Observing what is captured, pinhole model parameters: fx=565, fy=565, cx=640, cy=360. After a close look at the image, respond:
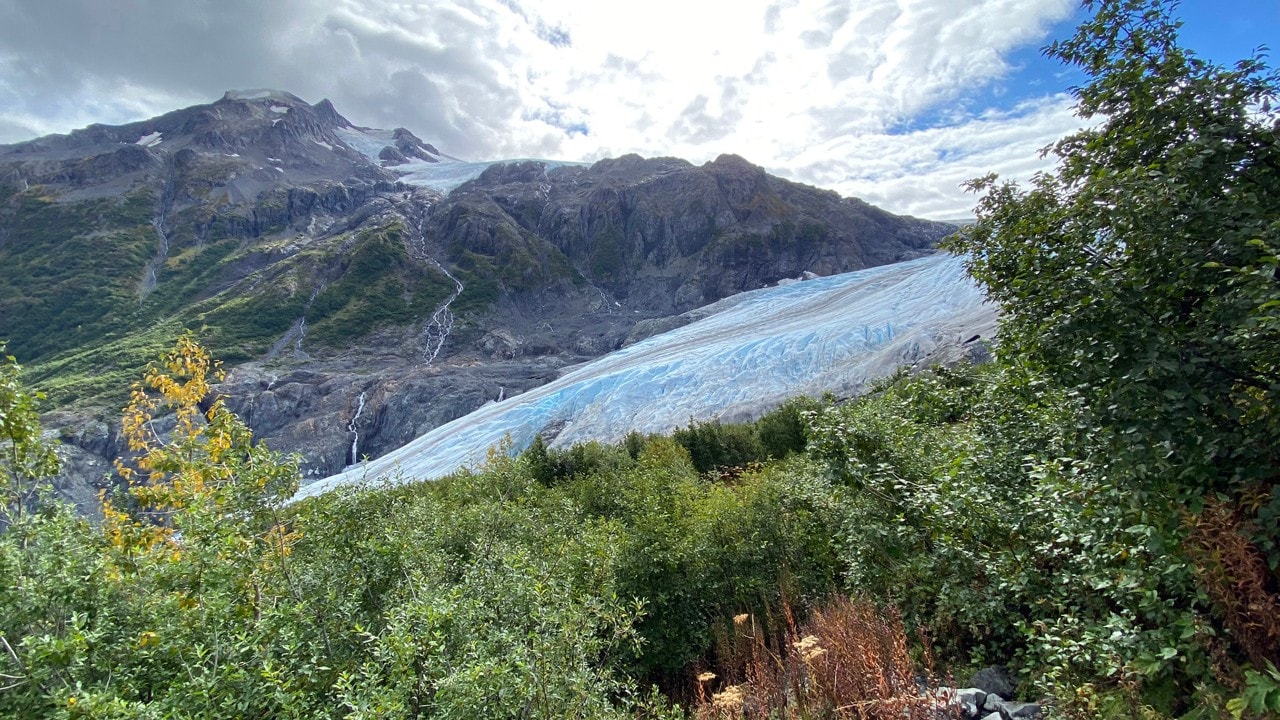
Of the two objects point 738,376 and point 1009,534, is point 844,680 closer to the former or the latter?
point 1009,534

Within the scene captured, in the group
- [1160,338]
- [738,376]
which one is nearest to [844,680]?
[1160,338]

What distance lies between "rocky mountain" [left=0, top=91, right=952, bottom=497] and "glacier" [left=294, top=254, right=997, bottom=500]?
905 inches

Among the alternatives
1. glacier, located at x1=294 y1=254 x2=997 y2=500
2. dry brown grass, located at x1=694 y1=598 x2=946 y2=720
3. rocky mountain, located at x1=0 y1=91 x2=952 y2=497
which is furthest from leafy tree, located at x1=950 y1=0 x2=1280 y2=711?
rocky mountain, located at x1=0 y1=91 x2=952 y2=497

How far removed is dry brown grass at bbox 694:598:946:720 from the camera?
13.9 ft

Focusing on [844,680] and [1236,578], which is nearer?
[1236,578]

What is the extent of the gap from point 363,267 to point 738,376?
287 feet

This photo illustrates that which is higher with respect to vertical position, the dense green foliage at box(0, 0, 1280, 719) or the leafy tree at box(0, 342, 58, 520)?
the leafy tree at box(0, 342, 58, 520)

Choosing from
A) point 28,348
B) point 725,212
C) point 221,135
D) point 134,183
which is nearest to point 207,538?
point 725,212

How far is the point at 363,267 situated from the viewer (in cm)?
10025

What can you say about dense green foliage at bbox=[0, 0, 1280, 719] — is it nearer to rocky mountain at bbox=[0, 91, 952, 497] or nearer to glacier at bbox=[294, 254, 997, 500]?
glacier at bbox=[294, 254, 997, 500]

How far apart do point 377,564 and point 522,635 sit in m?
1.87

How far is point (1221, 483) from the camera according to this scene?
11.0 feet

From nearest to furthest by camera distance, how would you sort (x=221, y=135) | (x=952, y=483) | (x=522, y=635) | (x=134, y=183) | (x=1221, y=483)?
(x=1221, y=483), (x=522, y=635), (x=952, y=483), (x=134, y=183), (x=221, y=135)

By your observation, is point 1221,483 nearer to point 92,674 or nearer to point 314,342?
point 92,674
